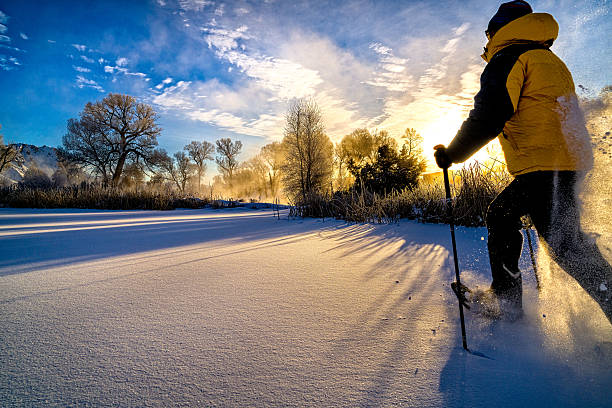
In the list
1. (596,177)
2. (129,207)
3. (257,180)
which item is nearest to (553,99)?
(596,177)

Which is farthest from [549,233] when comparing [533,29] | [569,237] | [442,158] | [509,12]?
[509,12]

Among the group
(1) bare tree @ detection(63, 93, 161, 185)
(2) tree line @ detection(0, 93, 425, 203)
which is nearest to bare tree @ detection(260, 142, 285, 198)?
(2) tree line @ detection(0, 93, 425, 203)

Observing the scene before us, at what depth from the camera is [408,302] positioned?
1.25 meters

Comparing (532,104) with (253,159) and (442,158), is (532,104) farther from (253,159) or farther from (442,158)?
(253,159)

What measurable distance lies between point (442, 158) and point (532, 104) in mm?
401

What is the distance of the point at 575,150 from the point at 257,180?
36.7 metres

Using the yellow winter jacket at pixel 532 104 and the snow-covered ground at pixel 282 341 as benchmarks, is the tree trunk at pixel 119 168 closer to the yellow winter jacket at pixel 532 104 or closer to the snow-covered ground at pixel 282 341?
the snow-covered ground at pixel 282 341

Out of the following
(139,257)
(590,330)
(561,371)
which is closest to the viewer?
(561,371)

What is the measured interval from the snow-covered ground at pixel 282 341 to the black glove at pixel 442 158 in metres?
0.69

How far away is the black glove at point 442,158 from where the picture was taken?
4.25 feet

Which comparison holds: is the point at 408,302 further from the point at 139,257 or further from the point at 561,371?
the point at 139,257

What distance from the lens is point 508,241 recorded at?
1.19 m

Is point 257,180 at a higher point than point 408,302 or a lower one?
higher

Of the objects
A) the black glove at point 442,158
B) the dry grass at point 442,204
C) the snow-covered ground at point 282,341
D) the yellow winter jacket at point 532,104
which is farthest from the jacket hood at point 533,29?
the dry grass at point 442,204
